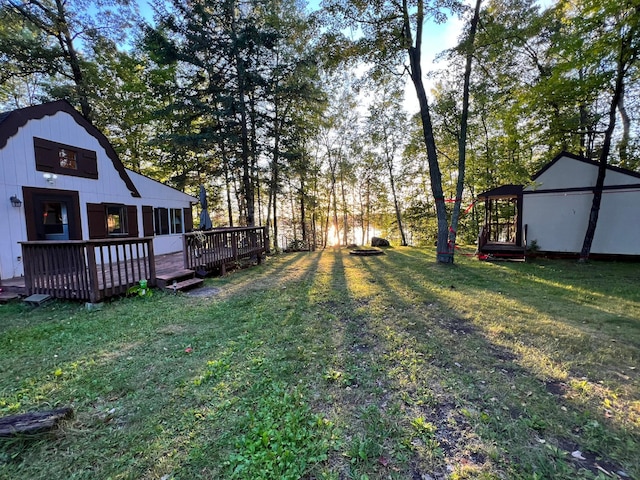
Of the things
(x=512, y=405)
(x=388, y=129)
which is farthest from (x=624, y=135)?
(x=512, y=405)

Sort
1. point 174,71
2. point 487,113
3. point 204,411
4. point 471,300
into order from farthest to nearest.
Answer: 1. point 174,71
2. point 487,113
3. point 471,300
4. point 204,411

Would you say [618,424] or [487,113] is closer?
[618,424]

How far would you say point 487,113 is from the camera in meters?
12.0

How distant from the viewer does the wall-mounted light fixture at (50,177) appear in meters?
6.90

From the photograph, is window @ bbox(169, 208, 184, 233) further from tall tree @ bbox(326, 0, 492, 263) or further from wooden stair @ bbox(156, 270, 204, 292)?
tall tree @ bbox(326, 0, 492, 263)

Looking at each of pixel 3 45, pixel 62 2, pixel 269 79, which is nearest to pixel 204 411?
pixel 269 79

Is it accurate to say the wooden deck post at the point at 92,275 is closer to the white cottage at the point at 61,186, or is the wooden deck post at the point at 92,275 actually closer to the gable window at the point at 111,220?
the white cottage at the point at 61,186

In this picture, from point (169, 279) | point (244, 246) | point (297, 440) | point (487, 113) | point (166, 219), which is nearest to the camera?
point (297, 440)

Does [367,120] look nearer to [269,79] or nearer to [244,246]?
[269,79]

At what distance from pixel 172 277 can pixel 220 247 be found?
2031 millimetres

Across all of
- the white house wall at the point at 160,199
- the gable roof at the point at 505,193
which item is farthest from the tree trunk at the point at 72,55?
the gable roof at the point at 505,193

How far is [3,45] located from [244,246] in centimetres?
1085

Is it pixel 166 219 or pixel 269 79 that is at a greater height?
pixel 269 79

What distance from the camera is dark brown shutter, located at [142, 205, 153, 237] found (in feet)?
32.6
